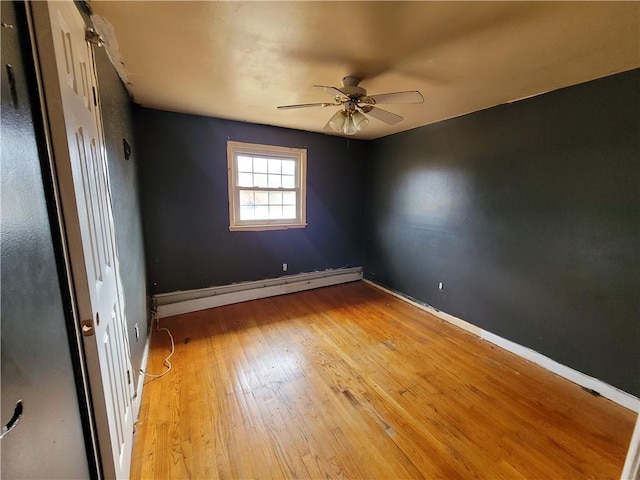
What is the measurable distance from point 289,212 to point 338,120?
194 centimetres

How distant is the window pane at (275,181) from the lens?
12.3ft

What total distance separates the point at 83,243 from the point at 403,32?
181 cm

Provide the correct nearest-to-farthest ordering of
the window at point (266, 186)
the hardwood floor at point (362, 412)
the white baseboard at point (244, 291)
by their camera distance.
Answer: the hardwood floor at point (362, 412)
the white baseboard at point (244, 291)
the window at point (266, 186)

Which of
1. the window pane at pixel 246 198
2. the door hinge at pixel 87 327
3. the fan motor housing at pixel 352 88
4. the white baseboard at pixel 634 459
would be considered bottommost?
the white baseboard at pixel 634 459

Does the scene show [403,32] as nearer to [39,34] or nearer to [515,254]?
[39,34]

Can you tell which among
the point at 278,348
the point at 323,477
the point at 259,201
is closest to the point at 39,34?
the point at 323,477

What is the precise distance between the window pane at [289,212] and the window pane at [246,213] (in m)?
0.47

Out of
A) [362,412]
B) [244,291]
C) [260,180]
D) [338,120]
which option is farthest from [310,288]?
[338,120]

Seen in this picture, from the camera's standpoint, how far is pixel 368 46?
5.32 ft

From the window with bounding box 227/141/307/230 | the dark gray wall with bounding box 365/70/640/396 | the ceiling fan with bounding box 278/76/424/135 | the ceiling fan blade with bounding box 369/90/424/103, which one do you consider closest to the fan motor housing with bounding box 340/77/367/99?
the ceiling fan with bounding box 278/76/424/135

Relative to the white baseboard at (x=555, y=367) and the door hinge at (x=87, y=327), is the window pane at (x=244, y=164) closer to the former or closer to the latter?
the door hinge at (x=87, y=327)

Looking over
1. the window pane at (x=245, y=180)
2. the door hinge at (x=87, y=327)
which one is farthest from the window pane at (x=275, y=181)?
the door hinge at (x=87, y=327)

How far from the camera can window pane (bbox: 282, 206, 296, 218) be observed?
392 cm

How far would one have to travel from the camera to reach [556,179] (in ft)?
7.45
